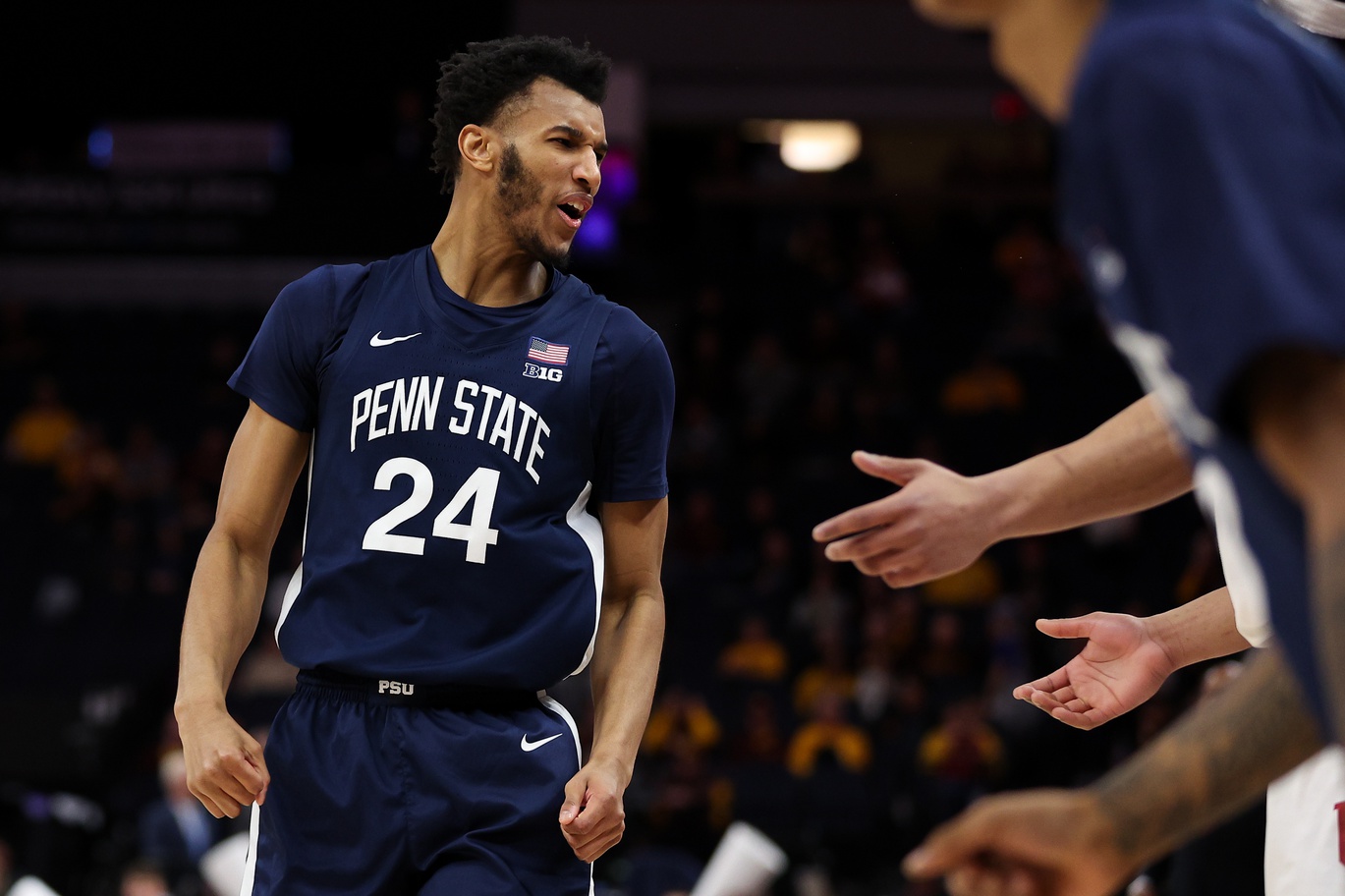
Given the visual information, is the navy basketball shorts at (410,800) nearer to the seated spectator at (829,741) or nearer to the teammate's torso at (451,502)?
the teammate's torso at (451,502)

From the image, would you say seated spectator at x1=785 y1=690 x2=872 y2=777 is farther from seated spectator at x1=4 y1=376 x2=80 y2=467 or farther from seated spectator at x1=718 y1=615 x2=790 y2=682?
seated spectator at x1=4 y1=376 x2=80 y2=467

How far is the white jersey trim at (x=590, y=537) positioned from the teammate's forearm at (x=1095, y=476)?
1.22 m

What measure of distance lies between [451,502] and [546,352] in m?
0.43

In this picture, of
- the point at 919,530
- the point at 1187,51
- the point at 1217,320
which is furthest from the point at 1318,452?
the point at 919,530

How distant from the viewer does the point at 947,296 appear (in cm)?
1852

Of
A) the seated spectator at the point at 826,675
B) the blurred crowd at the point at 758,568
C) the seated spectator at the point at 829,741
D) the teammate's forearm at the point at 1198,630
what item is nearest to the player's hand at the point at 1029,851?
the teammate's forearm at the point at 1198,630

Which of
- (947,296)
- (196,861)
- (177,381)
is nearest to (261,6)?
(177,381)

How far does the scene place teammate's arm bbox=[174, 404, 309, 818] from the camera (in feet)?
11.4

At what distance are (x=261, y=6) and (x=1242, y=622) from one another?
1865 cm

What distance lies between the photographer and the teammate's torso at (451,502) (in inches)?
137

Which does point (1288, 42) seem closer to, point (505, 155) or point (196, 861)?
point (505, 155)

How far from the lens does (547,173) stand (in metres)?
3.80

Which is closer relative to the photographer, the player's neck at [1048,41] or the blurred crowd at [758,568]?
the player's neck at [1048,41]

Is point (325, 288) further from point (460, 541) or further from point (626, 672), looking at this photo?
point (626, 672)
